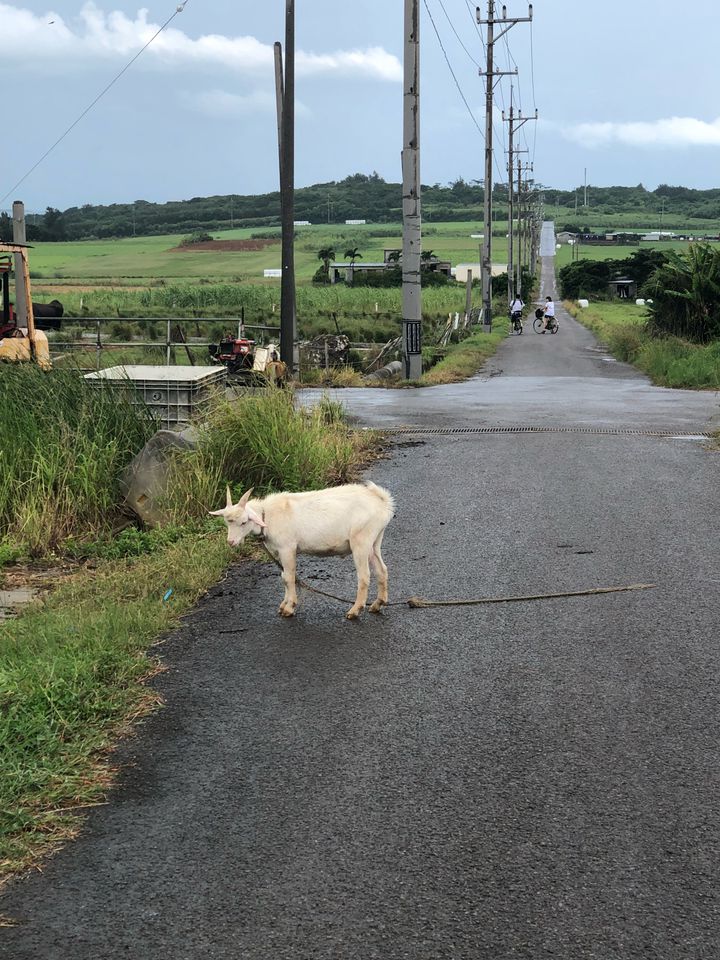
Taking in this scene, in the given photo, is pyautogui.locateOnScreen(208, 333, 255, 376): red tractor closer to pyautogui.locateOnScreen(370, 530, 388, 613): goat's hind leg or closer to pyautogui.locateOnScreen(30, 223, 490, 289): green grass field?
pyautogui.locateOnScreen(370, 530, 388, 613): goat's hind leg

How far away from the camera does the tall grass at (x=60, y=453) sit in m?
10.2

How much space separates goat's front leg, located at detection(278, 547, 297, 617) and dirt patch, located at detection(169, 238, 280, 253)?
169m

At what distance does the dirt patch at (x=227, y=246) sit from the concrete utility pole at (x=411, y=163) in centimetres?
15004

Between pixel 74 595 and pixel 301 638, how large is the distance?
194 cm

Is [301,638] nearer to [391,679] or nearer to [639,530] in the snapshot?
[391,679]

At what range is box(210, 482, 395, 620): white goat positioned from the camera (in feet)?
23.0

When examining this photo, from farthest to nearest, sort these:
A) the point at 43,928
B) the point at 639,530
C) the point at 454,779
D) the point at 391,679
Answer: the point at 639,530 → the point at 391,679 → the point at 454,779 → the point at 43,928

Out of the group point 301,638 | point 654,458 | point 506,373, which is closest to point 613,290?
point 506,373

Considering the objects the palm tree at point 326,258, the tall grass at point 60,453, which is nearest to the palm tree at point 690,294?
the tall grass at point 60,453

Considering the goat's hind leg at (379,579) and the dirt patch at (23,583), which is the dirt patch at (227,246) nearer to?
the dirt patch at (23,583)

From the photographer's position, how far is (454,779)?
482 cm

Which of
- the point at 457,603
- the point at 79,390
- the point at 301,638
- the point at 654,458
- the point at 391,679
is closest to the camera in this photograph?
the point at 391,679

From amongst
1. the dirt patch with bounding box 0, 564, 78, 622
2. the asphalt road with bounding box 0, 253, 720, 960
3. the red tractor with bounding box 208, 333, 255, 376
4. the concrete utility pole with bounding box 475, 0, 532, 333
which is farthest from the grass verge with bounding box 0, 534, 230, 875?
the concrete utility pole with bounding box 475, 0, 532, 333

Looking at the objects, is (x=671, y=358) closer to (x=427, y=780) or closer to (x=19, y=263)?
(x=19, y=263)
